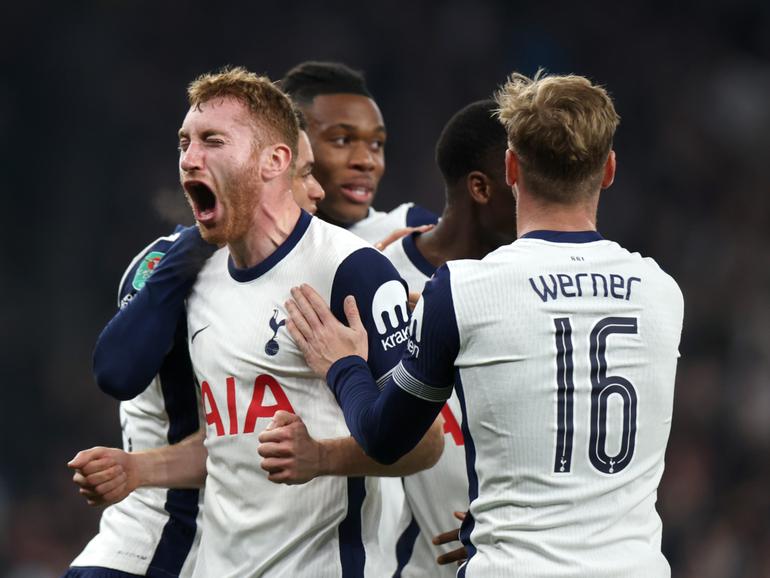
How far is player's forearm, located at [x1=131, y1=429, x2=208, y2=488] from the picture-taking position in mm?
3898

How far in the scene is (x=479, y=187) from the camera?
4551mm

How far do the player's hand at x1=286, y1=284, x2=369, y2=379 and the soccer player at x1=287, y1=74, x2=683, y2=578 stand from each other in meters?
0.33

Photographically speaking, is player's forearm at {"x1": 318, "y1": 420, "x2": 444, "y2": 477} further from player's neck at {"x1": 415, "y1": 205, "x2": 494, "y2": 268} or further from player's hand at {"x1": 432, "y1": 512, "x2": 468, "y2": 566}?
player's neck at {"x1": 415, "y1": 205, "x2": 494, "y2": 268}

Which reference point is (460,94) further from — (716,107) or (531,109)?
(531,109)

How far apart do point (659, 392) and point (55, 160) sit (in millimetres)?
9470

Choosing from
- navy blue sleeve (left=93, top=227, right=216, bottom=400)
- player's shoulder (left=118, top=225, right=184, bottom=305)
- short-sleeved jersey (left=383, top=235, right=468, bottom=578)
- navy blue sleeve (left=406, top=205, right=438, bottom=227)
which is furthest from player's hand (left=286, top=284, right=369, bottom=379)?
navy blue sleeve (left=406, top=205, right=438, bottom=227)

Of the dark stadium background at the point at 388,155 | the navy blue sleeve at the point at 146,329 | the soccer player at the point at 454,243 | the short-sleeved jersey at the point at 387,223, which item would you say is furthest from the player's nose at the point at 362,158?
the dark stadium background at the point at 388,155

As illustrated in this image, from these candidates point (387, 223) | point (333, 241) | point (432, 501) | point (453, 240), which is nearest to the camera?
point (333, 241)

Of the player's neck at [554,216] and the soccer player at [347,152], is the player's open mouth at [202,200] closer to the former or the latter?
the player's neck at [554,216]

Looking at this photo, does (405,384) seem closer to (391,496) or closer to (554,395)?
(554,395)

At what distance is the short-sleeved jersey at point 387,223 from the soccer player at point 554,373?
7.21 ft

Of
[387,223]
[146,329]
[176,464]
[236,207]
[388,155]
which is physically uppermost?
[388,155]

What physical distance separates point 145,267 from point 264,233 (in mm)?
579

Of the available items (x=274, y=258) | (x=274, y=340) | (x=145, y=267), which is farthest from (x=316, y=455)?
(x=145, y=267)
